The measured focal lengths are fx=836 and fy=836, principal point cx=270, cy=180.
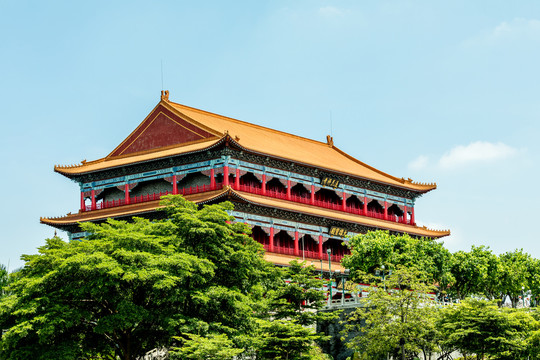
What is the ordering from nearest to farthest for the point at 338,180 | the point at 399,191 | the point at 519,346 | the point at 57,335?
the point at 57,335
the point at 519,346
the point at 338,180
the point at 399,191

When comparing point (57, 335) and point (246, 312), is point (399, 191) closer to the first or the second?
point (246, 312)

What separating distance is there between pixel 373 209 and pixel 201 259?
3970cm

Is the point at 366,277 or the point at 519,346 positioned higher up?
the point at 366,277

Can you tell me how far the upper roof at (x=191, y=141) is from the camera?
67500mm

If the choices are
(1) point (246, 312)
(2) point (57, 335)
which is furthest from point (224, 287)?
(2) point (57, 335)

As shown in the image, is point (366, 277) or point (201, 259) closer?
point (201, 259)

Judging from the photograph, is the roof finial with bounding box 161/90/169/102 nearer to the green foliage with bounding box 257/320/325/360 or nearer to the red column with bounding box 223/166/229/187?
the red column with bounding box 223/166/229/187

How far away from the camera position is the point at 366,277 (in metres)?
46.7

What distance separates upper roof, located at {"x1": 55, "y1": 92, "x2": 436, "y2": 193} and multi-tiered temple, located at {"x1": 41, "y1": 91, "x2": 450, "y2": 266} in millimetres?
105

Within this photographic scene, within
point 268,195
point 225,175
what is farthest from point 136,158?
point 268,195

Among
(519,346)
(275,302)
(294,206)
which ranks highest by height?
(294,206)

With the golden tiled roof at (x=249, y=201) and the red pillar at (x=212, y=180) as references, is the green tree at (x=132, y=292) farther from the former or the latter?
the red pillar at (x=212, y=180)

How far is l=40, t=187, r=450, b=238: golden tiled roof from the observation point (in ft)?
205

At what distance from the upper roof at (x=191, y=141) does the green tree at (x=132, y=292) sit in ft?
69.4
